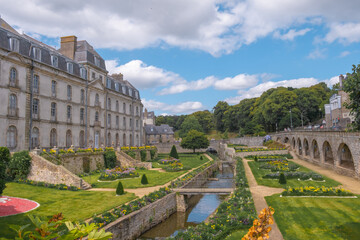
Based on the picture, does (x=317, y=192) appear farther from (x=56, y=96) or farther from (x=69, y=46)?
(x=69, y=46)

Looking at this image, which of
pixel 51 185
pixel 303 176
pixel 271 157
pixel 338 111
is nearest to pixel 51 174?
pixel 51 185

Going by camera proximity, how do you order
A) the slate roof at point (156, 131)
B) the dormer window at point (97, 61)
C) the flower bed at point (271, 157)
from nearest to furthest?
the dormer window at point (97, 61)
the flower bed at point (271, 157)
the slate roof at point (156, 131)

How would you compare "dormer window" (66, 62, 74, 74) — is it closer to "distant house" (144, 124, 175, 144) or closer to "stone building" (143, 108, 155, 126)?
"distant house" (144, 124, 175, 144)

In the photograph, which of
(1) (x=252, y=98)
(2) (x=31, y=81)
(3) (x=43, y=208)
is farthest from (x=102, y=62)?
(1) (x=252, y=98)

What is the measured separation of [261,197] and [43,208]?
14940 mm

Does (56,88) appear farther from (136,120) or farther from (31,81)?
(136,120)

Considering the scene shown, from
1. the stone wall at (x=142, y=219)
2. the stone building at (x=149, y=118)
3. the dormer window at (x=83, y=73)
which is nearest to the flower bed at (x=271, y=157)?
the stone wall at (x=142, y=219)

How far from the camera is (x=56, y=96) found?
31781mm

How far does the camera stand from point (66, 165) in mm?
27125

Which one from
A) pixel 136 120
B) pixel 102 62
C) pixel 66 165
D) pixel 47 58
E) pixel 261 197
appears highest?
pixel 102 62

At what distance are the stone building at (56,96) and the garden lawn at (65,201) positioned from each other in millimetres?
8465

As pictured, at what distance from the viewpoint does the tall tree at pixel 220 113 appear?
105 meters

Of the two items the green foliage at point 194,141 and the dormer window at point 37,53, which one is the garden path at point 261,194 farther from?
the green foliage at point 194,141

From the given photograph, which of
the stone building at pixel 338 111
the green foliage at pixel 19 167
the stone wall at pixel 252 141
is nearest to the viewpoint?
the green foliage at pixel 19 167
